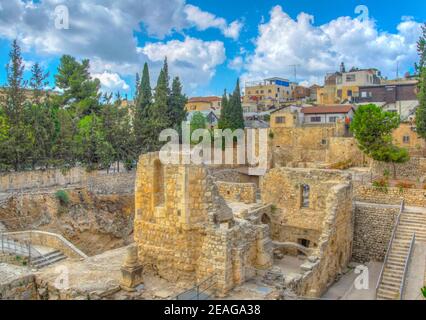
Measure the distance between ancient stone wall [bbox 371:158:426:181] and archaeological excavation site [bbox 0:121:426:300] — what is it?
88 mm

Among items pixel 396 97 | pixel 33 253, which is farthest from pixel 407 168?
pixel 33 253

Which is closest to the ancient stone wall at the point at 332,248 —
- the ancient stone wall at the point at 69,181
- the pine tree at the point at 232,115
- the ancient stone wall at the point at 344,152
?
the ancient stone wall at the point at 344,152

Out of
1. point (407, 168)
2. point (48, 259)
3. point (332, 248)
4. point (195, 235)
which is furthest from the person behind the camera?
point (407, 168)

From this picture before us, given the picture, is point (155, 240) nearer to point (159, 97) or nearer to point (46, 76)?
point (46, 76)

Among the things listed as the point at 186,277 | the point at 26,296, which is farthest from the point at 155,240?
the point at 26,296

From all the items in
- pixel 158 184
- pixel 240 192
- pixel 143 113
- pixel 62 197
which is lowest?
pixel 62 197

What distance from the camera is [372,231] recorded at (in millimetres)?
20484

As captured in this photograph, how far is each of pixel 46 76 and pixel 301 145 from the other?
27.3m

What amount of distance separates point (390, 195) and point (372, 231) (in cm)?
290

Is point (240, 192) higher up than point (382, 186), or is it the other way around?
point (382, 186)

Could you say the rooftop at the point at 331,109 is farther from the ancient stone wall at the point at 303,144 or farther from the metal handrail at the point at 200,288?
the metal handrail at the point at 200,288

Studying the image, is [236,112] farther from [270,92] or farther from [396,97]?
[270,92]

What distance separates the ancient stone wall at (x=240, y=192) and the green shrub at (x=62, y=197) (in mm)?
10626

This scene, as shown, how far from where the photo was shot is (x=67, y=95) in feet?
123
